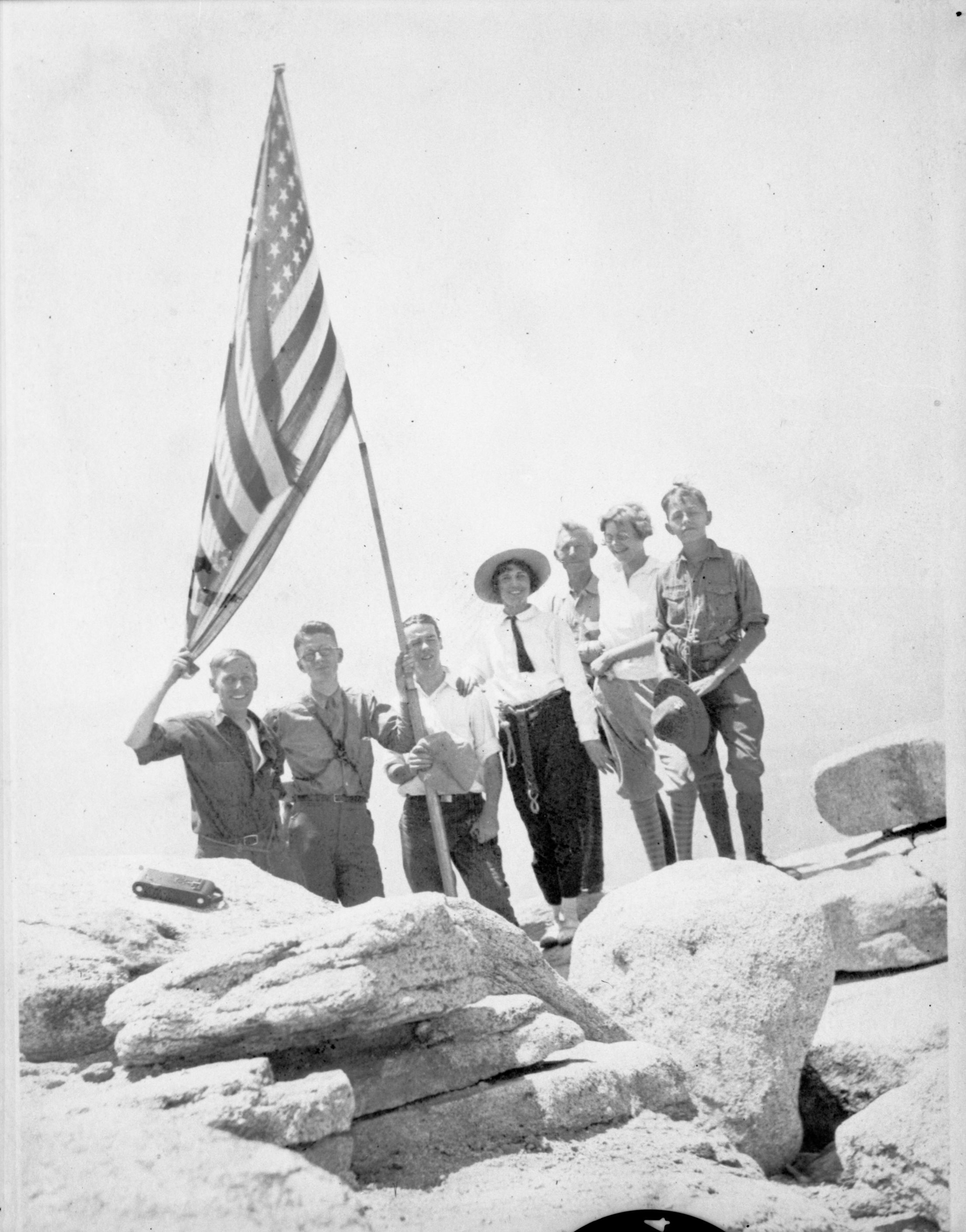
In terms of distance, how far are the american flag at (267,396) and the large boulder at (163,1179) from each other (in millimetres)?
1593

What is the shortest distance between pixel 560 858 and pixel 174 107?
9.68 feet

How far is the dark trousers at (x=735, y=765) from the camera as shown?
4.50 metres

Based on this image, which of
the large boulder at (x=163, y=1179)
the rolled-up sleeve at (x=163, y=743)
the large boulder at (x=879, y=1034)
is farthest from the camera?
the rolled-up sleeve at (x=163, y=743)

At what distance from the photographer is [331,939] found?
12.1ft

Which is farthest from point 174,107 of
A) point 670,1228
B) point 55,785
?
point 670,1228

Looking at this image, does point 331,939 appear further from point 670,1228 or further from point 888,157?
point 888,157

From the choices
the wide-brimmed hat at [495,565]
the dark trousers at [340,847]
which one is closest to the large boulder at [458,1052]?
the dark trousers at [340,847]

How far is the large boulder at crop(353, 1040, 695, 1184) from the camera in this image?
12.0 ft

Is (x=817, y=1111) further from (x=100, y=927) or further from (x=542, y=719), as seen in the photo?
(x=100, y=927)

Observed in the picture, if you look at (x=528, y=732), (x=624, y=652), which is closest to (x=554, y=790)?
(x=528, y=732)

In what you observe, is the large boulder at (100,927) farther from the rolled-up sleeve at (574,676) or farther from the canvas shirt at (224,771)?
the rolled-up sleeve at (574,676)

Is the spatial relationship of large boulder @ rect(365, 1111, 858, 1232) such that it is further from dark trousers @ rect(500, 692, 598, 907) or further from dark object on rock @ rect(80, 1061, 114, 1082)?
dark trousers @ rect(500, 692, 598, 907)

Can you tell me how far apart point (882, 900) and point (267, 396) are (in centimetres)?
281

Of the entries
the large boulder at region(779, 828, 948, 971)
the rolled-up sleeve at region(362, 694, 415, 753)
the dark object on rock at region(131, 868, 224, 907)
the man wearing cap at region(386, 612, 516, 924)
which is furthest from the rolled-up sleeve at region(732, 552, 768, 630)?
the dark object on rock at region(131, 868, 224, 907)
